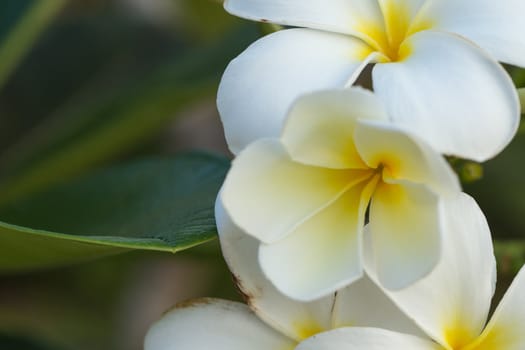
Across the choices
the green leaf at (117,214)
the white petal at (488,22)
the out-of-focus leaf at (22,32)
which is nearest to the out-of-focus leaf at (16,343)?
the green leaf at (117,214)

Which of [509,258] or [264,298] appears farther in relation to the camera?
[509,258]

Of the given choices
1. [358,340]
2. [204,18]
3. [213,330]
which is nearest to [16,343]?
[213,330]

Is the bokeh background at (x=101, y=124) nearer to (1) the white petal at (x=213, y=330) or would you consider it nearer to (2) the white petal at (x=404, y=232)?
(1) the white petal at (x=213, y=330)

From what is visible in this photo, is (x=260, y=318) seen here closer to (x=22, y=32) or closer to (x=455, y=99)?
(x=455, y=99)

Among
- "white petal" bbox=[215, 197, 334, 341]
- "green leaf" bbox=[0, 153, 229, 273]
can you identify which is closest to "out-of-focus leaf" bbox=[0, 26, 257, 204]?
"green leaf" bbox=[0, 153, 229, 273]

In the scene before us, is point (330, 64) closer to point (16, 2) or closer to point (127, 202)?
point (127, 202)
